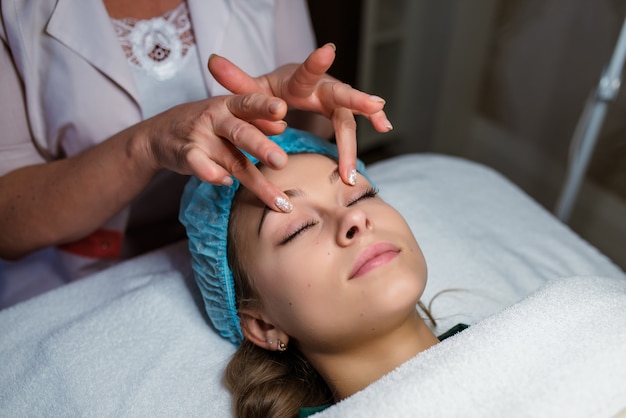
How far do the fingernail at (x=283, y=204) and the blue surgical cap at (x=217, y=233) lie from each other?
5.5 inches

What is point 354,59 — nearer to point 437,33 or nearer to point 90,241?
point 437,33

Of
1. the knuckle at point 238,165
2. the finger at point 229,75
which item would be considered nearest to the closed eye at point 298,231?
the knuckle at point 238,165

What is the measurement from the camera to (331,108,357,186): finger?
87cm

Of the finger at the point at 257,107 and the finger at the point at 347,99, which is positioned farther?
the finger at the point at 347,99

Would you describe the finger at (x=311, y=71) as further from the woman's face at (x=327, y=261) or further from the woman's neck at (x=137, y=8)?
the woman's neck at (x=137, y=8)

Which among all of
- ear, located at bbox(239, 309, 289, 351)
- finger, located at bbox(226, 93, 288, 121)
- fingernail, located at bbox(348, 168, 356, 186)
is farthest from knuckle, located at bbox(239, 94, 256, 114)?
ear, located at bbox(239, 309, 289, 351)

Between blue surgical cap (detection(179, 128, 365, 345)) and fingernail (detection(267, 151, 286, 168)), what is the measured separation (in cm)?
24

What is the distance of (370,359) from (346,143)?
33 centimetres

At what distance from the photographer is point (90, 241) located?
3.74ft

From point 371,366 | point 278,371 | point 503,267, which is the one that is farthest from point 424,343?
point 503,267

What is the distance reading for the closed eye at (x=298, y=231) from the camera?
834 millimetres

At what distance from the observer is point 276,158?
681mm

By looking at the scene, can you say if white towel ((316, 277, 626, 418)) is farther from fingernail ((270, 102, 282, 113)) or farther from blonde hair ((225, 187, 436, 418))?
fingernail ((270, 102, 282, 113))

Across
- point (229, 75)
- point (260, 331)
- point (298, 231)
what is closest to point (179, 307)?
point (260, 331)
